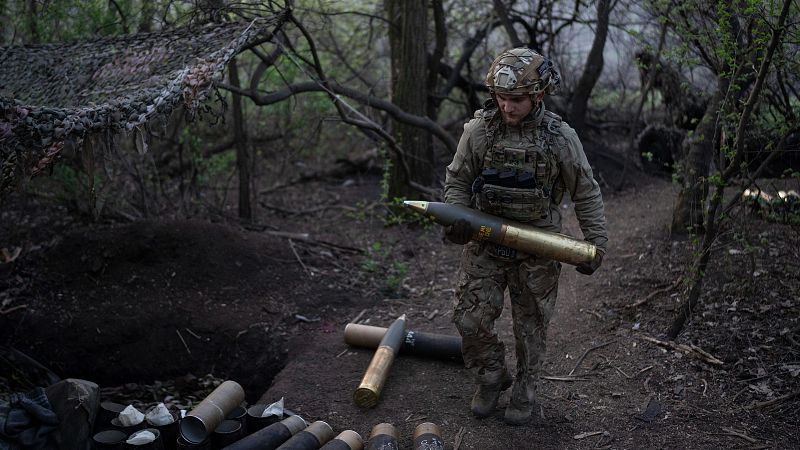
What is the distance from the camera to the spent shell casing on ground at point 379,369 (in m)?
4.79

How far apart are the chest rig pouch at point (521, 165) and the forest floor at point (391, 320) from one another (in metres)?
1.41

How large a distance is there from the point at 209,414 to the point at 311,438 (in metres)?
0.65

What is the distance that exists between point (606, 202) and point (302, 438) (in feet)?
19.6

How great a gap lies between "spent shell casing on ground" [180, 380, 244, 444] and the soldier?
153 cm

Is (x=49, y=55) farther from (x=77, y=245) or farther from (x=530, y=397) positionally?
(x=530, y=397)

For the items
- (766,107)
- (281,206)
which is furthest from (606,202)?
(281,206)

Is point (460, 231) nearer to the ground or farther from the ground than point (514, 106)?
nearer to the ground

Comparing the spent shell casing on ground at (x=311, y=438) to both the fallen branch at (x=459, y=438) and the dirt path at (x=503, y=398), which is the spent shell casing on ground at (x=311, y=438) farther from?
the fallen branch at (x=459, y=438)

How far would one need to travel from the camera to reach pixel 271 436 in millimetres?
4359

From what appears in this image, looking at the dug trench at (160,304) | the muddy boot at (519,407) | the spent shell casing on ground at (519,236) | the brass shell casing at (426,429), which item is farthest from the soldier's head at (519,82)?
the dug trench at (160,304)

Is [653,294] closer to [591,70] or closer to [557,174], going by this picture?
[557,174]

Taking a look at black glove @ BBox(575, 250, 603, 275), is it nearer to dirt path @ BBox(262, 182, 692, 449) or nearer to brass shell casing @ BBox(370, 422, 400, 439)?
dirt path @ BBox(262, 182, 692, 449)

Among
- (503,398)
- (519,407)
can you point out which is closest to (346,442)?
(519,407)

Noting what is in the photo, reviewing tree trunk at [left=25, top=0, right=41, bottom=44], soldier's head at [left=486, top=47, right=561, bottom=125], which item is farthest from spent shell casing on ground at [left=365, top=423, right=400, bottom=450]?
tree trunk at [left=25, top=0, right=41, bottom=44]
